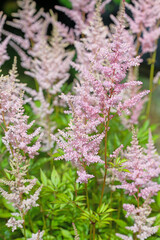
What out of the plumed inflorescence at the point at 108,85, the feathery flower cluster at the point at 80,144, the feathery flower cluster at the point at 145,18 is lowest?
the feathery flower cluster at the point at 80,144

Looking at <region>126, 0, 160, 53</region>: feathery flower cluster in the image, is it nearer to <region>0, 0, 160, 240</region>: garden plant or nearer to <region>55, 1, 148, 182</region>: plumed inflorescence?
<region>0, 0, 160, 240</region>: garden plant

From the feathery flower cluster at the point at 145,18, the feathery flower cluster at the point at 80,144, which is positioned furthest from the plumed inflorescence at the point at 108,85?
the feathery flower cluster at the point at 145,18

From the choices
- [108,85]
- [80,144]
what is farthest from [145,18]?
[80,144]

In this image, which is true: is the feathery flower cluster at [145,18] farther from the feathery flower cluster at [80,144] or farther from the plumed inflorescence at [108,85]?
the feathery flower cluster at [80,144]

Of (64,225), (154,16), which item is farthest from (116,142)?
(154,16)

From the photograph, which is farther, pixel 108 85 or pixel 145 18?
pixel 145 18

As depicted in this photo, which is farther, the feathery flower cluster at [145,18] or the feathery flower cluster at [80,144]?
the feathery flower cluster at [145,18]

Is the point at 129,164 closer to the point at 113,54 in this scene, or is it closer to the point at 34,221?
the point at 113,54

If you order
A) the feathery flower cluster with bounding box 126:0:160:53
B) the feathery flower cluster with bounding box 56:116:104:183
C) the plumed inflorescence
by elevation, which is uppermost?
the feathery flower cluster with bounding box 126:0:160:53

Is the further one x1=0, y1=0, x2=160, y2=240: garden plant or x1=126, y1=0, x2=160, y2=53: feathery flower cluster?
x1=126, y1=0, x2=160, y2=53: feathery flower cluster

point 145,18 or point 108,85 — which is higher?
point 145,18

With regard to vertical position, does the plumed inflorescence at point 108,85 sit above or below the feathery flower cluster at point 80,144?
above

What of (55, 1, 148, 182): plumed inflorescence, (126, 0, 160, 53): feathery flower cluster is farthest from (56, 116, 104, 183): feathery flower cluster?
(126, 0, 160, 53): feathery flower cluster

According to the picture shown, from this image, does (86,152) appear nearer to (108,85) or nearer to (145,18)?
(108,85)
